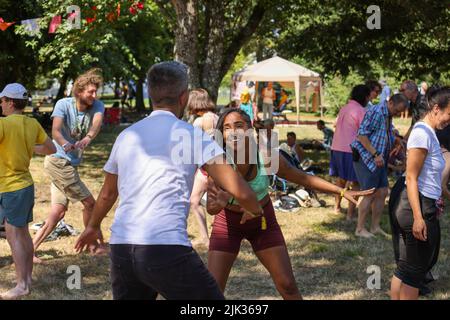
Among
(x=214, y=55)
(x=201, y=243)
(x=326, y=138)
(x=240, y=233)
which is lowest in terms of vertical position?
(x=201, y=243)

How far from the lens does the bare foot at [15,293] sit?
5.44 m

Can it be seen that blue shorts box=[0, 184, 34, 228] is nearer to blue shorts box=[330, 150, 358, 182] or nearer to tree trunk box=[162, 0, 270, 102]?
blue shorts box=[330, 150, 358, 182]

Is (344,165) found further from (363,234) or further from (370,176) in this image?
(363,234)

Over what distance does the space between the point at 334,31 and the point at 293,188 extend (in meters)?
3.87

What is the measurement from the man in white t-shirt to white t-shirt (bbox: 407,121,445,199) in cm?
170

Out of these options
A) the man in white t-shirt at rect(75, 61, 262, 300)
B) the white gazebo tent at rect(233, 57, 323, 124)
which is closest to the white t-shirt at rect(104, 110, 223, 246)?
the man in white t-shirt at rect(75, 61, 262, 300)

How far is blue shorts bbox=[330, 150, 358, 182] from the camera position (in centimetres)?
885

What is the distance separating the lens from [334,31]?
13523mm

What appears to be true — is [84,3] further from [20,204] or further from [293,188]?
[20,204]

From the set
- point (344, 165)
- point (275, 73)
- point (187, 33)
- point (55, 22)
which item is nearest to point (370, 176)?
point (344, 165)

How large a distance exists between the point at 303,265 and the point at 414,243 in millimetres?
2335

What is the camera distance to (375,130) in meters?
7.77
